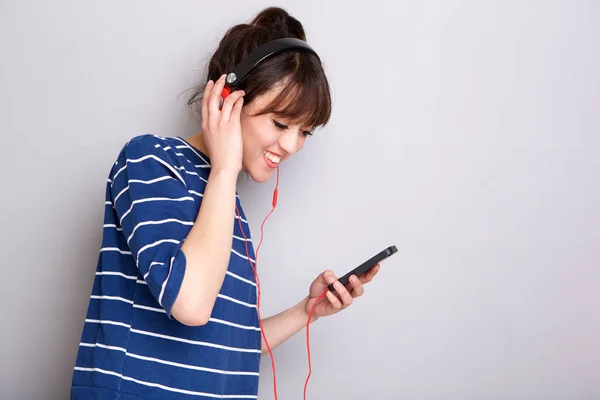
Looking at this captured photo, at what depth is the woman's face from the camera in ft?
3.62

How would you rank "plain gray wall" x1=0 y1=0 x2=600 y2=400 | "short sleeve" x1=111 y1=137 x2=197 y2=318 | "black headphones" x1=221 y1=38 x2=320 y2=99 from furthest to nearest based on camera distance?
"plain gray wall" x1=0 y1=0 x2=600 y2=400
"black headphones" x1=221 y1=38 x2=320 y2=99
"short sleeve" x1=111 y1=137 x2=197 y2=318

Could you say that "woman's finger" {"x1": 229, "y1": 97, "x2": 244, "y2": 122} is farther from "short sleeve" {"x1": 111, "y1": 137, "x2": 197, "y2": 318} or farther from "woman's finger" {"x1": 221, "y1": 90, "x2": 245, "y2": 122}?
"short sleeve" {"x1": 111, "y1": 137, "x2": 197, "y2": 318}

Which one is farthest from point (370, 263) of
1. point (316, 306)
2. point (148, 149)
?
point (148, 149)

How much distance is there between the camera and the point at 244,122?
112cm

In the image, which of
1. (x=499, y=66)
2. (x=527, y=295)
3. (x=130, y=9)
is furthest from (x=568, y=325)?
(x=130, y=9)

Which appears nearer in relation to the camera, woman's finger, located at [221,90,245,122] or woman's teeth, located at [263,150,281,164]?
woman's finger, located at [221,90,245,122]

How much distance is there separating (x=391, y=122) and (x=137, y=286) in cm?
76

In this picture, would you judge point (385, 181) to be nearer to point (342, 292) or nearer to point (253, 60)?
point (342, 292)

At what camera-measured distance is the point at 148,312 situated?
3.16ft

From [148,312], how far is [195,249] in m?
0.17

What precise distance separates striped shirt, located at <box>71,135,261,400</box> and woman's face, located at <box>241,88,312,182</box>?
0.13 m

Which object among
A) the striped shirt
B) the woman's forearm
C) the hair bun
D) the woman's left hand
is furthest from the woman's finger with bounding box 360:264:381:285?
the hair bun

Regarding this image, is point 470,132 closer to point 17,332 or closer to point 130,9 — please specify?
point 130,9

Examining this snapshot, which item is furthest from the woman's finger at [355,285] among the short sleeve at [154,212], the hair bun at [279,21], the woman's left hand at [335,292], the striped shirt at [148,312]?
the hair bun at [279,21]
